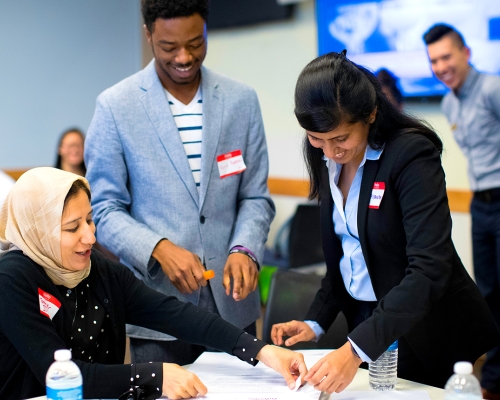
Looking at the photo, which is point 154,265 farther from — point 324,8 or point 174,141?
point 324,8

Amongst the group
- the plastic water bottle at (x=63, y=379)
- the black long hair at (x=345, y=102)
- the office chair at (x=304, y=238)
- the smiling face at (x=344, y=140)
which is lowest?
the office chair at (x=304, y=238)

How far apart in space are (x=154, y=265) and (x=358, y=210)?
29.2 inches

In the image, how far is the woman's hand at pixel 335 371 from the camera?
60.1 inches

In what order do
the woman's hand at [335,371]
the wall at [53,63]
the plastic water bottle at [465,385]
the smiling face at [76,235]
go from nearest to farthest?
the plastic water bottle at [465,385] → the woman's hand at [335,371] → the smiling face at [76,235] → the wall at [53,63]

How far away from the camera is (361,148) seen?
5.75 ft

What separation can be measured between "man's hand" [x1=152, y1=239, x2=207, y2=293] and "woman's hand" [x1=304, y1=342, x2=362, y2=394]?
52 centimetres

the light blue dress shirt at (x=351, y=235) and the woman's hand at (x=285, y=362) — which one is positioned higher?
the light blue dress shirt at (x=351, y=235)

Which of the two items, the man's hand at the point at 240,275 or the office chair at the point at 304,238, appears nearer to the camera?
the man's hand at the point at 240,275

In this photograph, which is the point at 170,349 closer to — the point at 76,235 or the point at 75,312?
the point at 75,312

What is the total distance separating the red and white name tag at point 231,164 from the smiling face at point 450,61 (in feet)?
6.76

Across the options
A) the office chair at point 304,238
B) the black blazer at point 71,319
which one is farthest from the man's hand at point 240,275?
the office chair at point 304,238

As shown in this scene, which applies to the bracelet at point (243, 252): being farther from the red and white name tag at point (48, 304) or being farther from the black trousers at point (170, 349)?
the red and white name tag at point (48, 304)

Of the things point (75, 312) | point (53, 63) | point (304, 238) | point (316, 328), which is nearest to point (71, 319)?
point (75, 312)

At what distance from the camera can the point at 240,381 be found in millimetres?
1749
